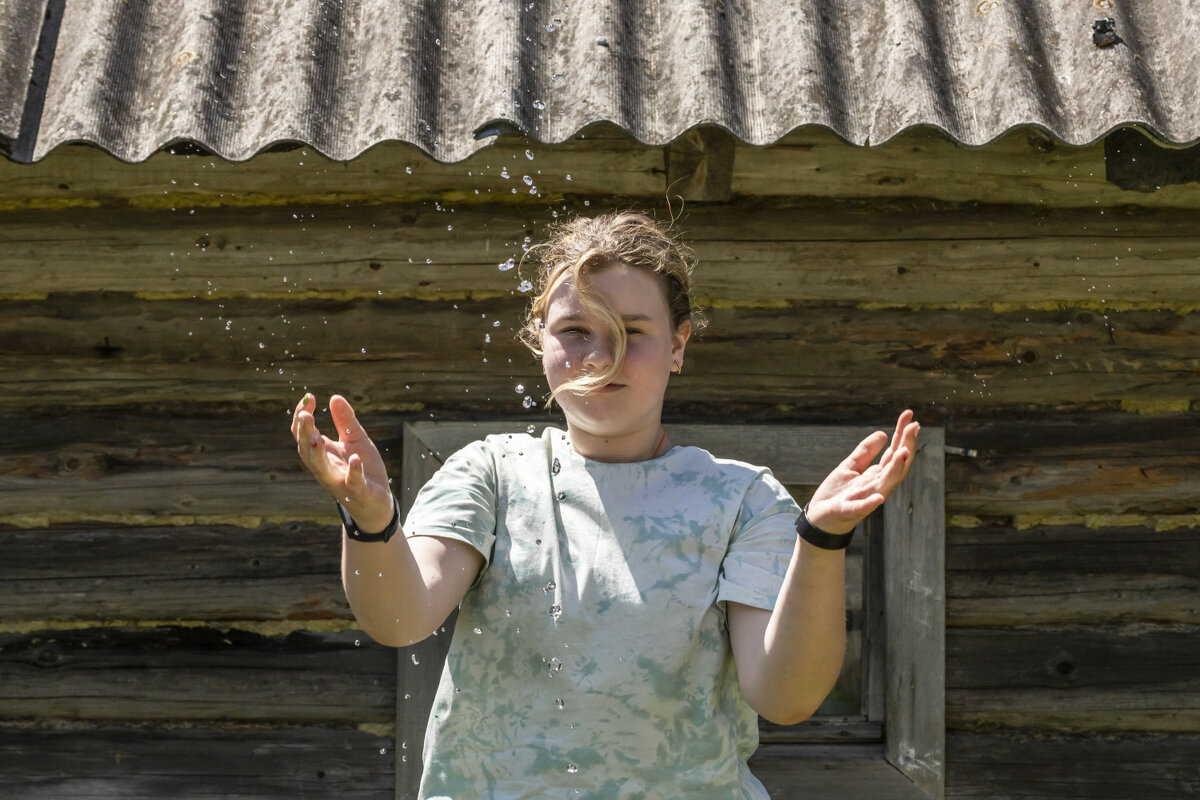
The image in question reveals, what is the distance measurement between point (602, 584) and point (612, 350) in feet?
1.29

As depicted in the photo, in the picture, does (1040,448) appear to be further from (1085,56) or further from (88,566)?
(88,566)

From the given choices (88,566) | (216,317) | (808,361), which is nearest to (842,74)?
(808,361)

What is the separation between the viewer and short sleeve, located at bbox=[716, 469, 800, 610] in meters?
1.89

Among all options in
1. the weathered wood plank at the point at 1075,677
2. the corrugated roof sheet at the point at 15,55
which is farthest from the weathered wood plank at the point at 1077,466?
the corrugated roof sheet at the point at 15,55

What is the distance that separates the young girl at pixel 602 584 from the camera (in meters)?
1.82

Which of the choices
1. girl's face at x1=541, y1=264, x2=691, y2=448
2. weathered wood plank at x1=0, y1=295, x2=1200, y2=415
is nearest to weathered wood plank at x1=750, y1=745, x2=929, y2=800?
weathered wood plank at x1=0, y1=295, x2=1200, y2=415

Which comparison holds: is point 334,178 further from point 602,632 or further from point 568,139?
point 602,632

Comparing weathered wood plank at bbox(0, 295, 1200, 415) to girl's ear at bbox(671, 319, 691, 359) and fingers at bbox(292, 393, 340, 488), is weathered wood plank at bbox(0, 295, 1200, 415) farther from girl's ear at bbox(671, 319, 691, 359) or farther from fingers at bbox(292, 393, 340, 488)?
fingers at bbox(292, 393, 340, 488)

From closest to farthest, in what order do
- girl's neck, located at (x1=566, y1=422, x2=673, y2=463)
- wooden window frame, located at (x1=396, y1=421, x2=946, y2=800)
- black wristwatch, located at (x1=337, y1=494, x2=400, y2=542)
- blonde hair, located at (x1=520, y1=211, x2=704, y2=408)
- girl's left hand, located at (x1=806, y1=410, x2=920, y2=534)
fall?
girl's left hand, located at (x1=806, y1=410, x2=920, y2=534) < black wristwatch, located at (x1=337, y1=494, x2=400, y2=542) < blonde hair, located at (x1=520, y1=211, x2=704, y2=408) < girl's neck, located at (x1=566, y1=422, x2=673, y2=463) < wooden window frame, located at (x1=396, y1=421, x2=946, y2=800)

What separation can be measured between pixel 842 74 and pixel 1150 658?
6.59 feet

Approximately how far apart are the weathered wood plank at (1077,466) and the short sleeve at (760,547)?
65.9 inches

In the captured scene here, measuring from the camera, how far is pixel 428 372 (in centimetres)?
351

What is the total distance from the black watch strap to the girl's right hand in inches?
24.1

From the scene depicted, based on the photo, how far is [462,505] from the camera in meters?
1.98
